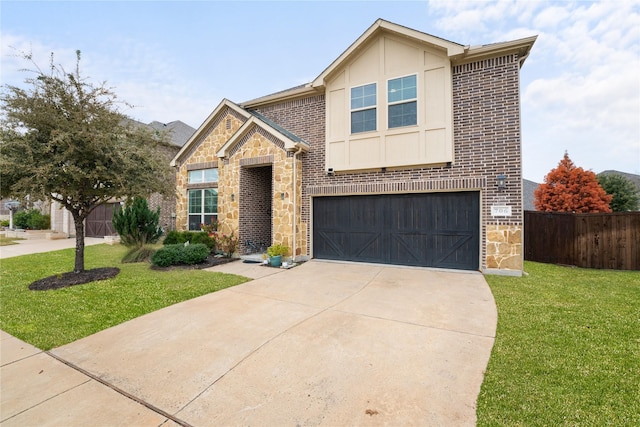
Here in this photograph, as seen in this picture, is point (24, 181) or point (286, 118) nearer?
point (24, 181)

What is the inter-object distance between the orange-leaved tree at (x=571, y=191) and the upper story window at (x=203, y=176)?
887 inches

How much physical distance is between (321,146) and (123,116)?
5.71 metres

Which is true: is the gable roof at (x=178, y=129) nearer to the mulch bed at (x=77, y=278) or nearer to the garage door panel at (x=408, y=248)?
the mulch bed at (x=77, y=278)

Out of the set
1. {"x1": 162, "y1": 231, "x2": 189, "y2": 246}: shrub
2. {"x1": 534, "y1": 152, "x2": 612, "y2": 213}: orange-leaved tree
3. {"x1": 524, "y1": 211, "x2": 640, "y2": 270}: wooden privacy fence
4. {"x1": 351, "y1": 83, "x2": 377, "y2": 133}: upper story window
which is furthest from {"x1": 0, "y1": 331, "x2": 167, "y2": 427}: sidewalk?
{"x1": 534, "y1": 152, "x2": 612, "y2": 213}: orange-leaved tree

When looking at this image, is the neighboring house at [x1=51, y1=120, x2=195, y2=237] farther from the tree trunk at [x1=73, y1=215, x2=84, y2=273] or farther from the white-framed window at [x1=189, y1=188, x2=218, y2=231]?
the tree trunk at [x1=73, y1=215, x2=84, y2=273]

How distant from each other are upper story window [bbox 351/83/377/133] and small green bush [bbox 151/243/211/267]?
643cm

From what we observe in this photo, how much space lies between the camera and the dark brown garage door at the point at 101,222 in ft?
56.3

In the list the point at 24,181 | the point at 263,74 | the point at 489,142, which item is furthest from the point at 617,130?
the point at 24,181

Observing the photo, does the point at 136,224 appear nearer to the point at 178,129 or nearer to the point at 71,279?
the point at 71,279

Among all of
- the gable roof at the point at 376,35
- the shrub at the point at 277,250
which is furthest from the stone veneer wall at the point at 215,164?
the gable roof at the point at 376,35

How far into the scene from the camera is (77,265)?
735cm

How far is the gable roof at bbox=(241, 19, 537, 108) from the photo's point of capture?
23.4 feet

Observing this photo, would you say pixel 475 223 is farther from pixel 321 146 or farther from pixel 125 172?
pixel 125 172

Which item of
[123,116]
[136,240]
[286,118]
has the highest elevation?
[286,118]
